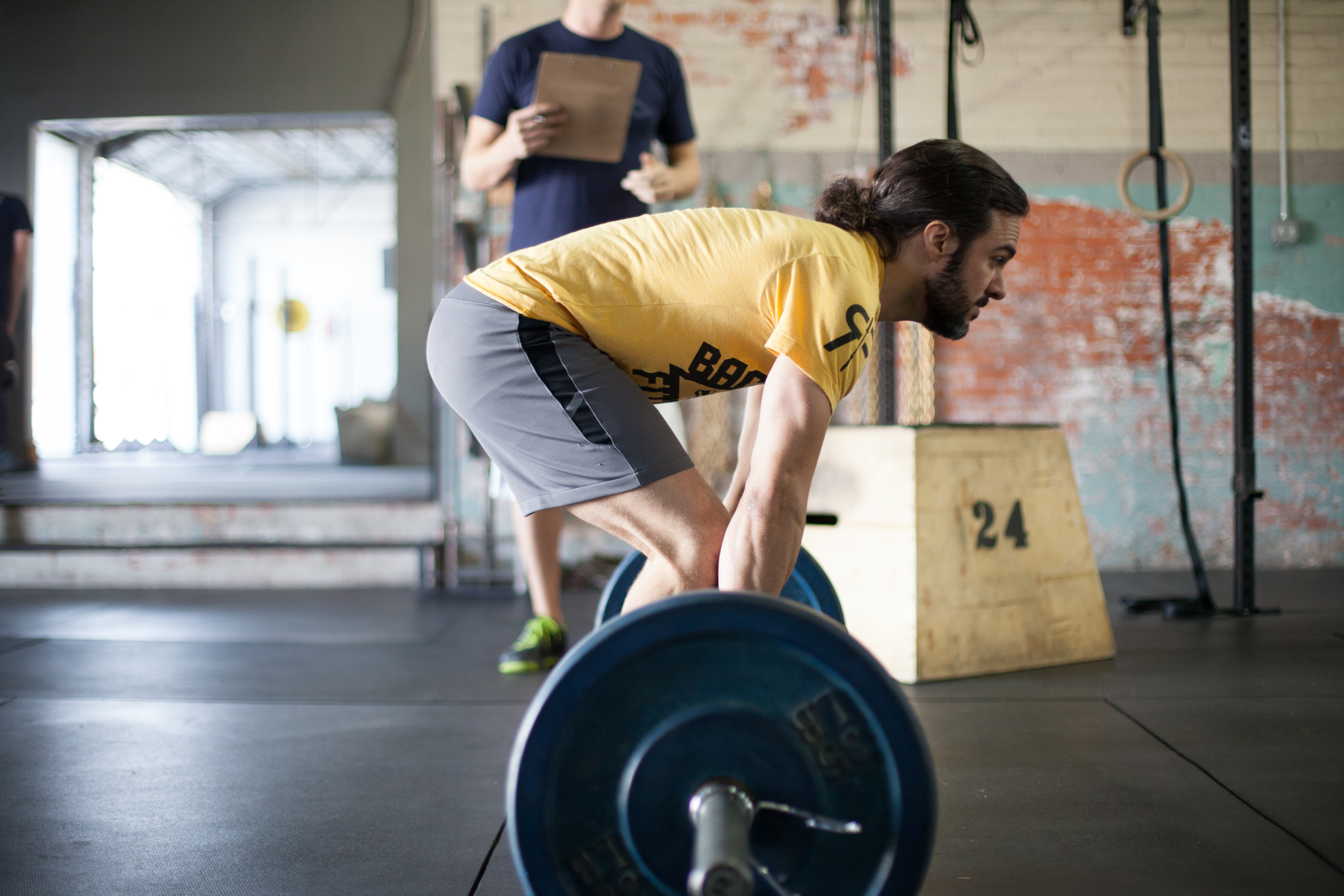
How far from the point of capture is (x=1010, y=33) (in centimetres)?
365

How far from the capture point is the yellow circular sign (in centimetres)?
1126

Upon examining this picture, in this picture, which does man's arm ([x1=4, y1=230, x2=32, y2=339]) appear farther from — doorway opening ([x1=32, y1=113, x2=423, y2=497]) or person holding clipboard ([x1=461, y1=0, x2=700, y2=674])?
doorway opening ([x1=32, y1=113, x2=423, y2=497])

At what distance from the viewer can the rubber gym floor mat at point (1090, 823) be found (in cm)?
107

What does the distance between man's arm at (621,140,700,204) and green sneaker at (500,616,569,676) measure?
1006 mm

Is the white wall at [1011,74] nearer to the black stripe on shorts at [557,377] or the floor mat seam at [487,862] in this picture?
the black stripe on shorts at [557,377]

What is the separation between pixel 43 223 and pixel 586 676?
8161 mm

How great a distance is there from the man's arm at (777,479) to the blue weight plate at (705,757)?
12 cm

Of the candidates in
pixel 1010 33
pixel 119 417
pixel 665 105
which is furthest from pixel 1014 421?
pixel 119 417

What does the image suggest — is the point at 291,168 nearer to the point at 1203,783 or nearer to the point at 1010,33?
the point at 1010,33

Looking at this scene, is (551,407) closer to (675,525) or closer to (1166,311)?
(675,525)

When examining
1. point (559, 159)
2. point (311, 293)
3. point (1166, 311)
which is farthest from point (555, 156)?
point (311, 293)

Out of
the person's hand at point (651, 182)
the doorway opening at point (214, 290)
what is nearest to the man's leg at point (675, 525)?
the person's hand at point (651, 182)

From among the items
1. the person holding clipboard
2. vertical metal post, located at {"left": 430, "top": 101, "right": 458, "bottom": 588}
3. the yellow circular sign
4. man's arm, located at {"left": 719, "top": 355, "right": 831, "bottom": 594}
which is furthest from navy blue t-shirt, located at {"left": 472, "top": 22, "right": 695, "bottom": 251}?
the yellow circular sign

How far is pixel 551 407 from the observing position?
108 cm
